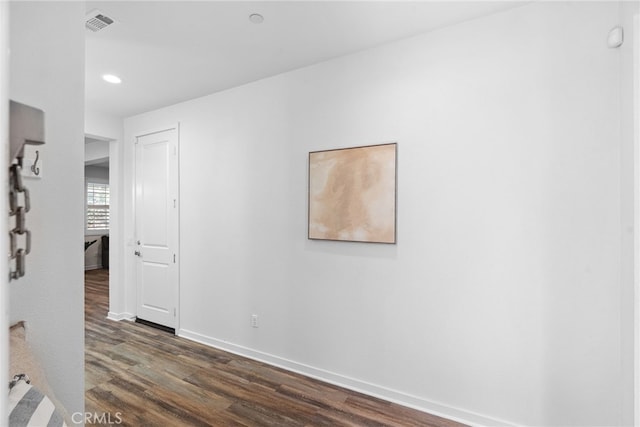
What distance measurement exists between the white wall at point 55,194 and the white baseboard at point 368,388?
174 cm

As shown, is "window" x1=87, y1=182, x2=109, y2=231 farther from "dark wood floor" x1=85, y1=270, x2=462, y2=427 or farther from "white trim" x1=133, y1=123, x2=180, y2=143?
"dark wood floor" x1=85, y1=270, x2=462, y2=427

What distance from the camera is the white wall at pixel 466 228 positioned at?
5.57ft

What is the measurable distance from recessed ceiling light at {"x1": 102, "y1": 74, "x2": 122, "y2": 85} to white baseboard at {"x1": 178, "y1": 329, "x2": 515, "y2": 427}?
270 centimetres

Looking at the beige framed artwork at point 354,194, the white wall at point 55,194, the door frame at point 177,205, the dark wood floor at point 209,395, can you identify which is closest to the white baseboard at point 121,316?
the door frame at point 177,205

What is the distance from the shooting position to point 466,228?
79.6 inches

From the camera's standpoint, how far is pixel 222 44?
90.1 inches

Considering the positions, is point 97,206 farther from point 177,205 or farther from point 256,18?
point 256,18

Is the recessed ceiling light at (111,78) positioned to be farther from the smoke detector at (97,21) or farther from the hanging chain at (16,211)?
the hanging chain at (16,211)

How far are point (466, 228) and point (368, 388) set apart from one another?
140 centimetres

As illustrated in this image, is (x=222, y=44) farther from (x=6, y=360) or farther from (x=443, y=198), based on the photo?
(x=6, y=360)

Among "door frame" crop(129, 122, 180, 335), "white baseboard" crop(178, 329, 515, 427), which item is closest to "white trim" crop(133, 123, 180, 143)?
"door frame" crop(129, 122, 180, 335)

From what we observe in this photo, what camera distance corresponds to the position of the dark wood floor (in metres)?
2.02

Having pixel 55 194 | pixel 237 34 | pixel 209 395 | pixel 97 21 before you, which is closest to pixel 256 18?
pixel 237 34

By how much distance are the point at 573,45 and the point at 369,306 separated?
2.07 m
